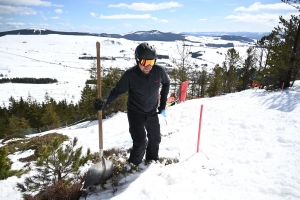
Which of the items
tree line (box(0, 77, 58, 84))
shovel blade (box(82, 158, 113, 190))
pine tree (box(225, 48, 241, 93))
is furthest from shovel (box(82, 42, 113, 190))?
tree line (box(0, 77, 58, 84))

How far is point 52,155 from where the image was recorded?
3.71 meters

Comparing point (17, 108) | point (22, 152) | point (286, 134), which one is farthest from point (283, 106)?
point (17, 108)

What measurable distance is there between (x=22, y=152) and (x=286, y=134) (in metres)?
13.7

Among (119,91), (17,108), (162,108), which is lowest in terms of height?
(17,108)

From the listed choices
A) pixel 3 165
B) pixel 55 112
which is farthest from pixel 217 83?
pixel 3 165

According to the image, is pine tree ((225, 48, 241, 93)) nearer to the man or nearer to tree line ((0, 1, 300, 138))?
tree line ((0, 1, 300, 138))

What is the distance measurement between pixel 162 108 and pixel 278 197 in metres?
2.53

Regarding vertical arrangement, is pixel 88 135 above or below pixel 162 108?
below

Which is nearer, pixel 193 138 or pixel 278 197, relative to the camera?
pixel 278 197

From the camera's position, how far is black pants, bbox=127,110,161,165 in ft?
12.7

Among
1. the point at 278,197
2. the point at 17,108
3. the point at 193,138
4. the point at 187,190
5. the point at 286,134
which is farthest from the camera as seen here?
the point at 17,108

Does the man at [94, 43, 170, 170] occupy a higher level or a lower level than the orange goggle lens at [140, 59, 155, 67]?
lower

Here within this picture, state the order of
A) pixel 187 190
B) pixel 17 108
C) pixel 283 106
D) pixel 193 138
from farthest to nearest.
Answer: pixel 17 108 → pixel 283 106 → pixel 193 138 → pixel 187 190

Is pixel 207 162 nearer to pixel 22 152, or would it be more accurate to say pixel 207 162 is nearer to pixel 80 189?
pixel 80 189
